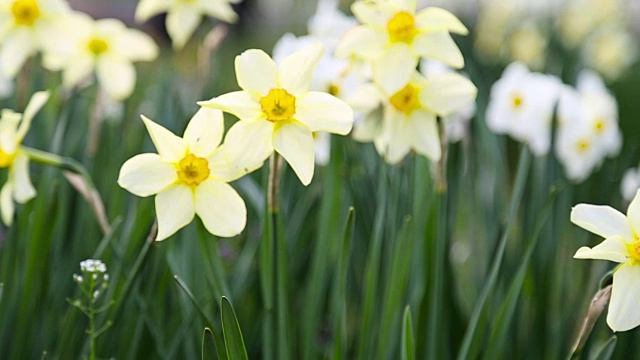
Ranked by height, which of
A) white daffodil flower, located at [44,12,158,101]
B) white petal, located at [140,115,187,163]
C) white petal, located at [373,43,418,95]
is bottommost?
white petal, located at [140,115,187,163]

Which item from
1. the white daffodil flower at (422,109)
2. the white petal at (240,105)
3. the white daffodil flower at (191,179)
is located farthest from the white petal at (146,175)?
the white daffodil flower at (422,109)

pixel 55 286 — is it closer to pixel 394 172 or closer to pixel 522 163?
pixel 394 172

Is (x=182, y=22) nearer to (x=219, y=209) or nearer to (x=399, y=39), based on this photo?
(x=399, y=39)

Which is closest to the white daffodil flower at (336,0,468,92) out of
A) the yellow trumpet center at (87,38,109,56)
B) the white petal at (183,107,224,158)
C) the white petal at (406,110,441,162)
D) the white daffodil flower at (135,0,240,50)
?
the white petal at (406,110,441,162)

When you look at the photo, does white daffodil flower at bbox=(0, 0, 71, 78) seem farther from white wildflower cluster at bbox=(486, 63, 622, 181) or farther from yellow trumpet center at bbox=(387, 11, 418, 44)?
white wildflower cluster at bbox=(486, 63, 622, 181)

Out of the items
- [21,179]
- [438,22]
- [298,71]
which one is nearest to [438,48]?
Result: [438,22]

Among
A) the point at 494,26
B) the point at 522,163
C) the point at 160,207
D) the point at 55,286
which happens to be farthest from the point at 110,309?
the point at 494,26
